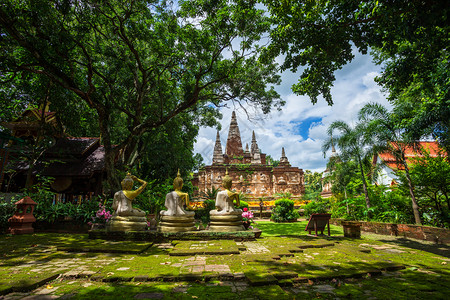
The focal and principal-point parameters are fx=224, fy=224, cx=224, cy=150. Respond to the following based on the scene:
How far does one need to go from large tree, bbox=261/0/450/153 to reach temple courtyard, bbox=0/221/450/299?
12.8 feet

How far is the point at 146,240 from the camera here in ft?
18.3

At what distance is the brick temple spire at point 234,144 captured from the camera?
33.5m

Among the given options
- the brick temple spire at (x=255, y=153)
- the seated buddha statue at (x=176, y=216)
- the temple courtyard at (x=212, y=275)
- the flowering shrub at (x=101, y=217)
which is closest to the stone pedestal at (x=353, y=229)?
the temple courtyard at (x=212, y=275)

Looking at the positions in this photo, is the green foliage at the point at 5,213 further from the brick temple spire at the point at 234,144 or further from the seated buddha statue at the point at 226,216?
the brick temple spire at the point at 234,144

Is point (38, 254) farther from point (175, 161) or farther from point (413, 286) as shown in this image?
point (175, 161)

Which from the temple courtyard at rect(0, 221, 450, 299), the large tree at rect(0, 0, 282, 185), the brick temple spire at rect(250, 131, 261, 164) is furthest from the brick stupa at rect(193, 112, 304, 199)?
the temple courtyard at rect(0, 221, 450, 299)

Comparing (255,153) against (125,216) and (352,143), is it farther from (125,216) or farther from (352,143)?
(125,216)

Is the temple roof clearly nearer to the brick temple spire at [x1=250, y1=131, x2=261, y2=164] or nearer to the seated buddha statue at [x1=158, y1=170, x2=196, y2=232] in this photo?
the seated buddha statue at [x1=158, y1=170, x2=196, y2=232]

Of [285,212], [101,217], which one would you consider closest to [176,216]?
[101,217]

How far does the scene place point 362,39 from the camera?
5.40 metres

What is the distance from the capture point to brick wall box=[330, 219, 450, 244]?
6.42m

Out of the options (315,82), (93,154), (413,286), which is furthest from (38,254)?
(93,154)

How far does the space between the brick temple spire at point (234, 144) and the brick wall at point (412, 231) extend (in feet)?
80.5

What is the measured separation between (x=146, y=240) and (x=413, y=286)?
516 cm
